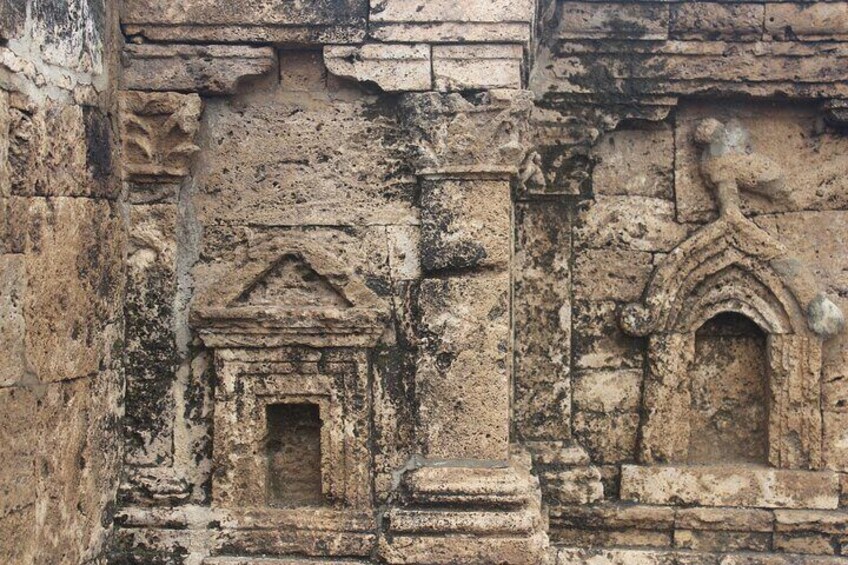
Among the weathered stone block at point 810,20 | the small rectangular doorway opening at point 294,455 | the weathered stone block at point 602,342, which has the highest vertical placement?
the weathered stone block at point 810,20

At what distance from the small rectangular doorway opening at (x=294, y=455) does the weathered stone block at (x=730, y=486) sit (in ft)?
6.33

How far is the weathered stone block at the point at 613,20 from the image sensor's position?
6219mm

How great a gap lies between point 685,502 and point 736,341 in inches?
39.1

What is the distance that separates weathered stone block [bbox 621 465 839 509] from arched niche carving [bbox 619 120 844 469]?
10cm

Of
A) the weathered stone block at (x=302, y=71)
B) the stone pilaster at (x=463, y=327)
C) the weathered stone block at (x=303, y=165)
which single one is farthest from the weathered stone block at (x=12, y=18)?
the stone pilaster at (x=463, y=327)

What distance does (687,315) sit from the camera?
6340mm

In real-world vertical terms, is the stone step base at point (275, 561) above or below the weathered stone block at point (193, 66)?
below

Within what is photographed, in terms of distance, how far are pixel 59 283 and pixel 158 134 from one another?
1004 mm

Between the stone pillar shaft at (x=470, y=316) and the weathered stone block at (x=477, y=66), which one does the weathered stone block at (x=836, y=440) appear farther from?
A: the weathered stone block at (x=477, y=66)

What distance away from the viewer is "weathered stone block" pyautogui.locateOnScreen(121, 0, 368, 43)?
5289 millimetres

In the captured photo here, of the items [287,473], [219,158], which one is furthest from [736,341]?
[219,158]

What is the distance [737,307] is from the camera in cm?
631

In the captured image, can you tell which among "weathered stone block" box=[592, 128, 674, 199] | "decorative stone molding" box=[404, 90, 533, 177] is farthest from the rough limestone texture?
"weathered stone block" box=[592, 128, 674, 199]

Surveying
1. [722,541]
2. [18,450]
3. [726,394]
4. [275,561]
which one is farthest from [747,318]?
[18,450]
